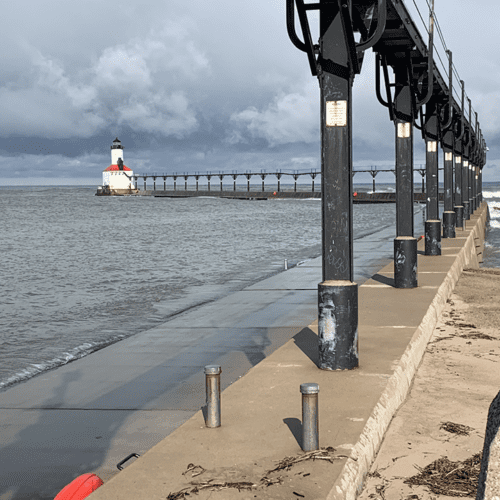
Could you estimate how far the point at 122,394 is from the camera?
742 centimetres

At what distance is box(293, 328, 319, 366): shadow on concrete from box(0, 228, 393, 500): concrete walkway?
0.23 ft

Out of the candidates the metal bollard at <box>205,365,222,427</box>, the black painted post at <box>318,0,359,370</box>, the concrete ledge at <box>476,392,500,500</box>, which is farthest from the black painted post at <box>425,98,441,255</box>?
the concrete ledge at <box>476,392,500,500</box>

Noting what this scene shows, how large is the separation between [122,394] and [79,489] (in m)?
3.71

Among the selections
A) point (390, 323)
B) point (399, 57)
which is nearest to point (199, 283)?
point (399, 57)

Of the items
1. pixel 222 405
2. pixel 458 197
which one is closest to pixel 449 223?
pixel 458 197

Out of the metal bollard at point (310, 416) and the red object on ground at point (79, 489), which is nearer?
the red object on ground at point (79, 489)

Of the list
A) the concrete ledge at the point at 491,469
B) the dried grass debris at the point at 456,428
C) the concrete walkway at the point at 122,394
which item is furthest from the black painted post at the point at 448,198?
the concrete ledge at the point at 491,469

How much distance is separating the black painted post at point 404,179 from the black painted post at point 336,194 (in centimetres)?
505

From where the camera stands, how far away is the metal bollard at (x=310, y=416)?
13.1ft

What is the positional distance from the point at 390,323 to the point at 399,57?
495 centimetres

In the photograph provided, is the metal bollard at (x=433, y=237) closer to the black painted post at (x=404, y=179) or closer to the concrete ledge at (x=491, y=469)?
the black painted post at (x=404, y=179)

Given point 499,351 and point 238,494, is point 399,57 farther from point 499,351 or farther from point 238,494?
point 238,494

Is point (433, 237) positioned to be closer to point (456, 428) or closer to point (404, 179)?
point (404, 179)

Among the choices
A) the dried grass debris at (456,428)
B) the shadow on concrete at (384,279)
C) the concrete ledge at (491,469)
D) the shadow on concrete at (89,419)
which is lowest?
the shadow on concrete at (89,419)
